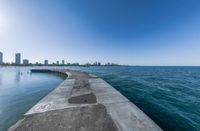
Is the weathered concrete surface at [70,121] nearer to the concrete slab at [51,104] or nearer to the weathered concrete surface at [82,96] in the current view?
the concrete slab at [51,104]

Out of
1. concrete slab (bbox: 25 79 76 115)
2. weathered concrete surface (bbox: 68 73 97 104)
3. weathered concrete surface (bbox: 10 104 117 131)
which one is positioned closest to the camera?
weathered concrete surface (bbox: 10 104 117 131)

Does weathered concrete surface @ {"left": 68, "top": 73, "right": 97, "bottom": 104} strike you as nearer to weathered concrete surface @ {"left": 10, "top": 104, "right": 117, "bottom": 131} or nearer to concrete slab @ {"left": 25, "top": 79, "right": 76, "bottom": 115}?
concrete slab @ {"left": 25, "top": 79, "right": 76, "bottom": 115}

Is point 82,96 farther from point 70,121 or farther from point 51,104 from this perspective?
point 70,121

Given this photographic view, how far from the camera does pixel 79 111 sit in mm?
5215

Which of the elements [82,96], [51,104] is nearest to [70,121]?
[51,104]

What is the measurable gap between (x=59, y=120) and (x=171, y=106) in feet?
28.5

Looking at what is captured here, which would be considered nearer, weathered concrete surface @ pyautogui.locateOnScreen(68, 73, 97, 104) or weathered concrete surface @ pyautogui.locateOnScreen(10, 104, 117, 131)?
weathered concrete surface @ pyautogui.locateOnScreen(10, 104, 117, 131)

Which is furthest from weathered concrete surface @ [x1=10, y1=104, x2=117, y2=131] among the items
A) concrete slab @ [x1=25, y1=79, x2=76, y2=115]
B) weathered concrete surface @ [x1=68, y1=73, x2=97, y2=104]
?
weathered concrete surface @ [x1=68, y1=73, x2=97, y2=104]

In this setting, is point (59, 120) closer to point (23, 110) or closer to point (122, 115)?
point (122, 115)

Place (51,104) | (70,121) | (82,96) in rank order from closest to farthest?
(70,121) < (51,104) < (82,96)

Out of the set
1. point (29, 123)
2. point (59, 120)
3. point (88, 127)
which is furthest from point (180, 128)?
point (29, 123)

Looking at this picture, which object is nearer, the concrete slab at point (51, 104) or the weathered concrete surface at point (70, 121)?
the weathered concrete surface at point (70, 121)

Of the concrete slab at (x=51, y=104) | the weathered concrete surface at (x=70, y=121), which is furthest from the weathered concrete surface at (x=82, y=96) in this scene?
the weathered concrete surface at (x=70, y=121)

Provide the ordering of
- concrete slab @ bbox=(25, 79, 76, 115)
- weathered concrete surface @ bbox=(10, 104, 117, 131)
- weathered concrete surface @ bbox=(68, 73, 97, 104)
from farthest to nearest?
weathered concrete surface @ bbox=(68, 73, 97, 104) → concrete slab @ bbox=(25, 79, 76, 115) → weathered concrete surface @ bbox=(10, 104, 117, 131)
